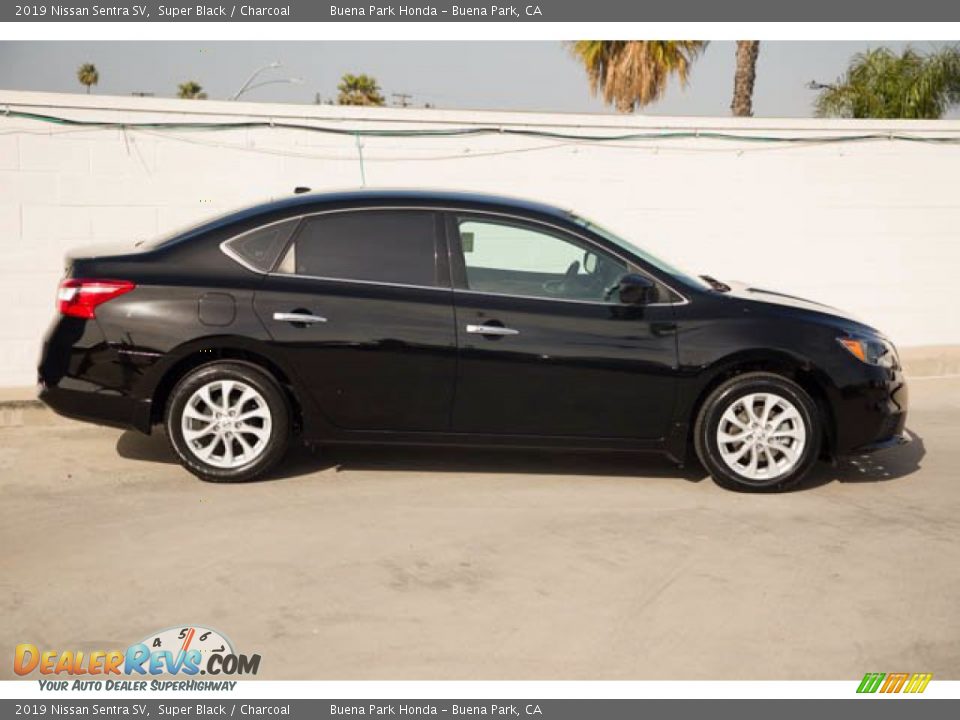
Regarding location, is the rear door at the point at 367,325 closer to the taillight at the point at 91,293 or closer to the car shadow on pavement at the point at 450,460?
the car shadow on pavement at the point at 450,460

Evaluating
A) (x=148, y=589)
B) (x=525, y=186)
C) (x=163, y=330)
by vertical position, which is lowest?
(x=148, y=589)

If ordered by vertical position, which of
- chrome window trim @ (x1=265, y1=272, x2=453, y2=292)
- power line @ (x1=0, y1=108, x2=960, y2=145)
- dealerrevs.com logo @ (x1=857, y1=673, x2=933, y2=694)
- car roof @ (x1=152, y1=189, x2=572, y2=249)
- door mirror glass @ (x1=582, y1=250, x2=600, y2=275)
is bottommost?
dealerrevs.com logo @ (x1=857, y1=673, x2=933, y2=694)

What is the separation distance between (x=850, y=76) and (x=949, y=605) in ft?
59.6

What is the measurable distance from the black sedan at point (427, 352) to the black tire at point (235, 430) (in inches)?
0.5

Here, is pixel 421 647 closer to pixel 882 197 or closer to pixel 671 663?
pixel 671 663

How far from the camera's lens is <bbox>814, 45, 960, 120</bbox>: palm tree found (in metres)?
20.2

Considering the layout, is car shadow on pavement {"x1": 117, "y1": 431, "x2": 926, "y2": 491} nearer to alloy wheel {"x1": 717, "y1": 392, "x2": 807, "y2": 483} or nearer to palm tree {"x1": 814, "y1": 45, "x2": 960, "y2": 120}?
alloy wheel {"x1": 717, "y1": 392, "x2": 807, "y2": 483}

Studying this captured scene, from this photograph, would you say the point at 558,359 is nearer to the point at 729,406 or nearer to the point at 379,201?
the point at 729,406

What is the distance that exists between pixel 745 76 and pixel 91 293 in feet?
57.4

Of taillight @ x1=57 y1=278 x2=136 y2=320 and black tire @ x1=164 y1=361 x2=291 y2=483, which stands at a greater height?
taillight @ x1=57 y1=278 x2=136 y2=320

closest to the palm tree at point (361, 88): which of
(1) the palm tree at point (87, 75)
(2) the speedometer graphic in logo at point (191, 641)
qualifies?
(1) the palm tree at point (87, 75)

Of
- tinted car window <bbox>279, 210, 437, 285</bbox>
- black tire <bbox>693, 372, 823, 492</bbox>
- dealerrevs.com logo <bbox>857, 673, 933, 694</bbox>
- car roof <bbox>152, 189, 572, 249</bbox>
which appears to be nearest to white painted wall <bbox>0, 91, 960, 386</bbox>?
car roof <bbox>152, 189, 572, 249</bbox>
